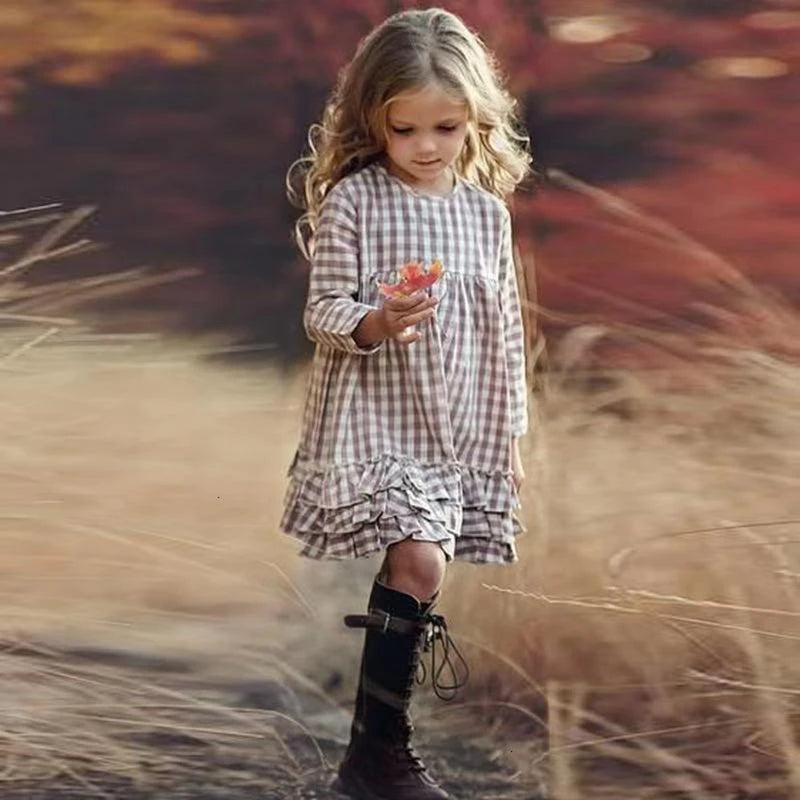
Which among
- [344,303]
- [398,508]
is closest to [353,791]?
[398,508]

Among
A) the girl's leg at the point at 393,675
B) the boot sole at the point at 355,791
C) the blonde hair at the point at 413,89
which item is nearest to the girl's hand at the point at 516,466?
the girl's leg at the point at 393,675

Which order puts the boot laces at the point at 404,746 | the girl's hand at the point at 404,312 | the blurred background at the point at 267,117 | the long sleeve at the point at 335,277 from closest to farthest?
the girl's hand at the point at 404,312 → the long sleeve at the point at 335,277 → the boot laces at the point at 404,746 → the blurred background at the point at 267,117

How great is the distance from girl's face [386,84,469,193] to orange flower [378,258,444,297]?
0.21m

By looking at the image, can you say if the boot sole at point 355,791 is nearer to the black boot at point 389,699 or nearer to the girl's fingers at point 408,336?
the black boot at point 389,699

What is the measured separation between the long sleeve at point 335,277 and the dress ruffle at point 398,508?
0.23 m

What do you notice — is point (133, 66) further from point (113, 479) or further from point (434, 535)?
point (434, 535)

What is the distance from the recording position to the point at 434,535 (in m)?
3.71

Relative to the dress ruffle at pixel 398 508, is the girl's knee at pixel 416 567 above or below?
below

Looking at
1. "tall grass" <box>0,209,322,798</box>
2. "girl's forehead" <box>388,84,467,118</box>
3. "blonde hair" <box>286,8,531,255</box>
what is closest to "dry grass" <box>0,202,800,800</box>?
"tall grass" <box>0,209,322,798</box>

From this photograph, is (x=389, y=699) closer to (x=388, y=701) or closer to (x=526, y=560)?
(x=388, y=701)

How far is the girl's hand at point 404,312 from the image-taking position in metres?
3.57

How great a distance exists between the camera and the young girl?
3738mm

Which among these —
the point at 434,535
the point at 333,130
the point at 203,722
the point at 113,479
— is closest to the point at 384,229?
Answer: the point at 333,130

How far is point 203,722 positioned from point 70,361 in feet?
2.51
